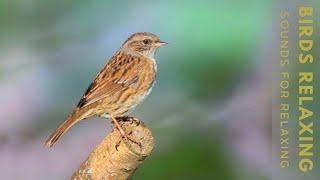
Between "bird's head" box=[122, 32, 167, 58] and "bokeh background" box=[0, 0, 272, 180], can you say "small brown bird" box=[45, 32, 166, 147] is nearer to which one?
"bird's head" box=[122, 32, 167, 58]

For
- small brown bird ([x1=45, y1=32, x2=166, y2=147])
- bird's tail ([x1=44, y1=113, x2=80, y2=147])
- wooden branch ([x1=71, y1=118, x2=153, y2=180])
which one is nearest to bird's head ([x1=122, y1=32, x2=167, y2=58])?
small brown bird ([x1=45, y1=32, x2=166, y2=147])

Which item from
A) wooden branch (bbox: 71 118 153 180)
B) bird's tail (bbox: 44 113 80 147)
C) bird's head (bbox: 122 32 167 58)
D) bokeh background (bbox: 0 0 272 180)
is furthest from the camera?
bokeh background (bbox: 0 0 272 180)

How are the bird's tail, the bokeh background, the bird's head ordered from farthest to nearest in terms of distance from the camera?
the bokeh background < the bird's head < the bird's tail

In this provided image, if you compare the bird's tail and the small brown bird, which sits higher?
the small brown bird

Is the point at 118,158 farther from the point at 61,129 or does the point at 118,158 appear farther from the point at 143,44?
the point at 143,44

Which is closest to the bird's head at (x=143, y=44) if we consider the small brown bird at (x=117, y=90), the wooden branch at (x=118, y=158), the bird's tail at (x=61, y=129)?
the small brown bird at (x=117, y=90)

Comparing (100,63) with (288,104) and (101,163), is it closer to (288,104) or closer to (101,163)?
(288,104)

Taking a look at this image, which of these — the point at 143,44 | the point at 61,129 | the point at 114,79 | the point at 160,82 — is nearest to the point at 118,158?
the point at 61,129

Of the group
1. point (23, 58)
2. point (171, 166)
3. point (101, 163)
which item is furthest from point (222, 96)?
point (101, 163)
